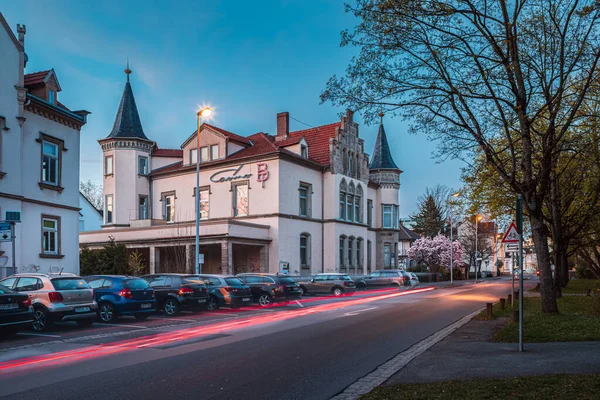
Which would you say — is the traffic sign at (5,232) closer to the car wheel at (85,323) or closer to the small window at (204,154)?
the car wheel at (85,323)

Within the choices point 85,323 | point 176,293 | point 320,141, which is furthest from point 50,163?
point 320,141

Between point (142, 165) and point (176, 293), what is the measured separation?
3087cm

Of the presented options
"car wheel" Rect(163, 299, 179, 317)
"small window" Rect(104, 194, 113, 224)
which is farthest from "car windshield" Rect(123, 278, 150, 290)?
"small window" Rect(104, 194, 113, 224)

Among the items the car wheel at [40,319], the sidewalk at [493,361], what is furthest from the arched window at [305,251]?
the sidewalk at [493,361]

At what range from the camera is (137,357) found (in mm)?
11234

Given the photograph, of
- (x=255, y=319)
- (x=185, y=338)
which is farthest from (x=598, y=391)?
(x=255, y=319)

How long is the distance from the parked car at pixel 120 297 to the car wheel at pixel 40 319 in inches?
95.3

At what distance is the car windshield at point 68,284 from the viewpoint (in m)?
15.7

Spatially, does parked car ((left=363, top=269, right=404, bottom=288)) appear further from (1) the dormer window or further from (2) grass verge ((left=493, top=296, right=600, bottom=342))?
(2) grass verge ((left=493, top=296, right=600, bottom=342))

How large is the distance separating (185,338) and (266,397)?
701cm

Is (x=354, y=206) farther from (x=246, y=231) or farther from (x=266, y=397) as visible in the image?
(x=266, y=397)

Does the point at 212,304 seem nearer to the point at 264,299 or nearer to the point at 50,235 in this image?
the point at 264,299

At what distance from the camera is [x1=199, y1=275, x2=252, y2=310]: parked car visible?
23.2 meters

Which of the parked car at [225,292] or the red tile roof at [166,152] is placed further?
the red tile roof at [166,152]
